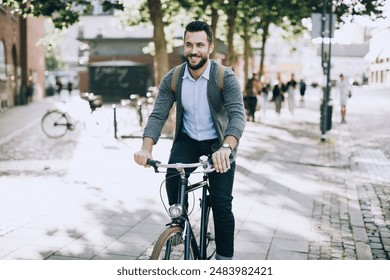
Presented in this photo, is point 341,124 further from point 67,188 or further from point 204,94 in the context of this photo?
point 204,94

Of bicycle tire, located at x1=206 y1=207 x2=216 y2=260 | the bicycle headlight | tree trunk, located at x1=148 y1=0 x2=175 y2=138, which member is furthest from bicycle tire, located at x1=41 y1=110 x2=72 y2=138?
the bicycle headlight

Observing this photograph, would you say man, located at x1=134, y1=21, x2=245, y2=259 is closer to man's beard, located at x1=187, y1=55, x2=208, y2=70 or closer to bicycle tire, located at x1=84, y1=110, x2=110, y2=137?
man's beard, located at x1=187, y1=55, x2=208, y2=70

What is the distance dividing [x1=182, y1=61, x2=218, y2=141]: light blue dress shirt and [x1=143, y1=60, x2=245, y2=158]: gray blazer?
4cm

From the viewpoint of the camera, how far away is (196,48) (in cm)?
355

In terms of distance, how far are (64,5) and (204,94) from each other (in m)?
10.3

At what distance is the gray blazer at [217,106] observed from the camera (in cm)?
367

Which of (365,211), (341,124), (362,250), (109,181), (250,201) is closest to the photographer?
(362,250)

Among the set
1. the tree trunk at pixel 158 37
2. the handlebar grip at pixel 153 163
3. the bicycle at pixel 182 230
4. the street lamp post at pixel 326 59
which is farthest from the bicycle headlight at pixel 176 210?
the tree trunk at pixel 158 37

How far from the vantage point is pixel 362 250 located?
512 centimetres

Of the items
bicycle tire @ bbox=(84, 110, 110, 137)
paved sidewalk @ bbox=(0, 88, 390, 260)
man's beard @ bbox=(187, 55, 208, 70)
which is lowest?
paved sidewalk @ bbox=(0, 88, 390, 260)

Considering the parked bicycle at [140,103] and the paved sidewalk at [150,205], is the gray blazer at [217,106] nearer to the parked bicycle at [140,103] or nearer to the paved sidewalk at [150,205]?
the paved sidewalk at [150,205]

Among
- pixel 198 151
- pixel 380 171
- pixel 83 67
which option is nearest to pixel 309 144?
pixel 380 171

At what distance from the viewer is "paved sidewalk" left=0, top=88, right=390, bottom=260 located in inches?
203

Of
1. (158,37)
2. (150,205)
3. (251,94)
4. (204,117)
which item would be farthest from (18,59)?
(204,117)
